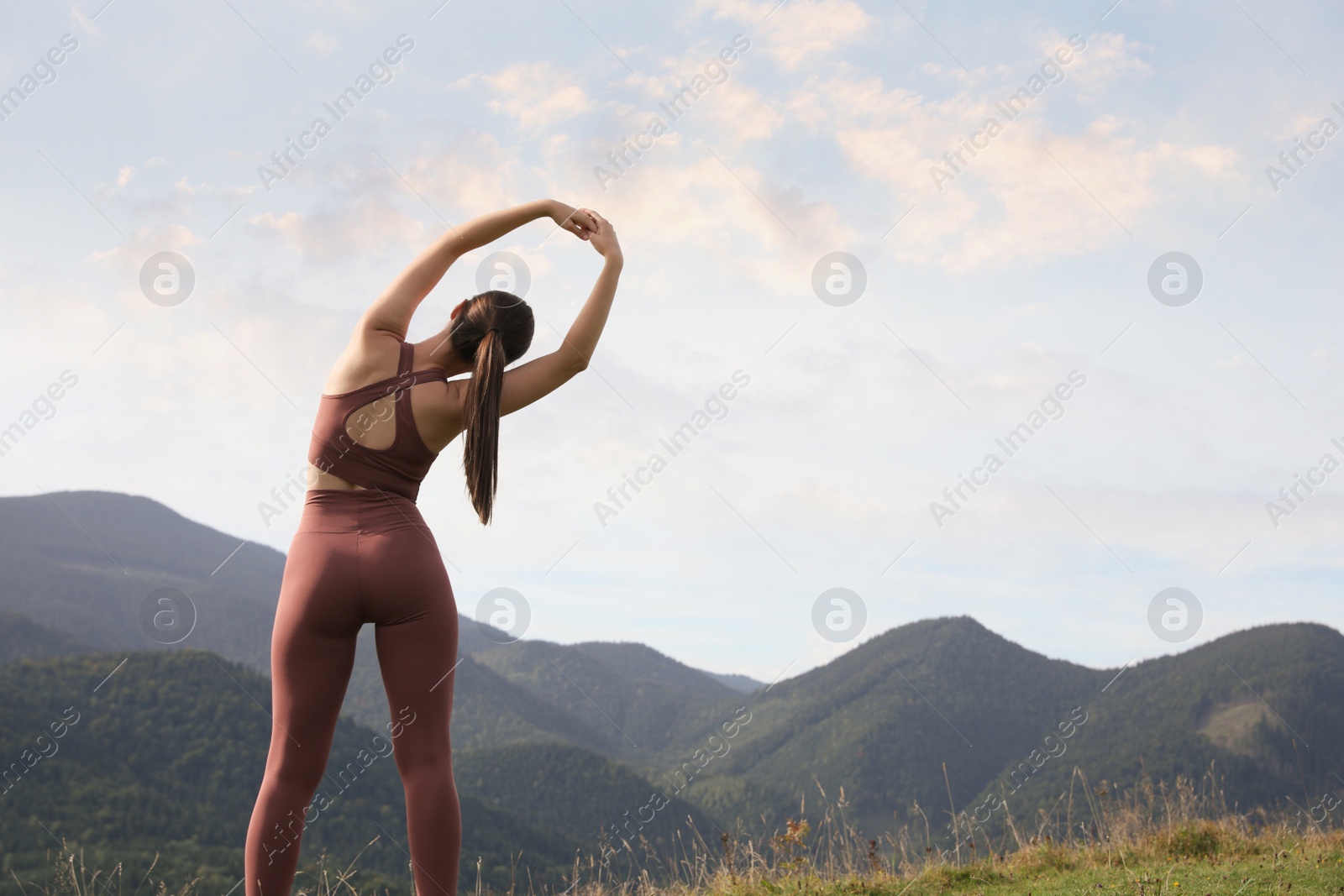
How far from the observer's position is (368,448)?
110 inches

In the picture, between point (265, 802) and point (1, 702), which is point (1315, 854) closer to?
point (265, 802)

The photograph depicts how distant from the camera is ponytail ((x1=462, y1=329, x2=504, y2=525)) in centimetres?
282

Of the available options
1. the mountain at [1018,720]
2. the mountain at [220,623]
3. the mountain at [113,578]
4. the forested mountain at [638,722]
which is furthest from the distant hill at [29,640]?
the mountain at [1018,720]

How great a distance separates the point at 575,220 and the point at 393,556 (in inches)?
55.3

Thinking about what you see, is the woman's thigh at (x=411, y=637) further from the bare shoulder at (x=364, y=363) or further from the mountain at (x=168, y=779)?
the mountain at (x=168, y=779)

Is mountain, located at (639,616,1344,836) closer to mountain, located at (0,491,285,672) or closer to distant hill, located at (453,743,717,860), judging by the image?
distant hill, located at (453,743,717,860)

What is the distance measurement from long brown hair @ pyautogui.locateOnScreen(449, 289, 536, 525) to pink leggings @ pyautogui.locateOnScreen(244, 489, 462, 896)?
0.27 meters

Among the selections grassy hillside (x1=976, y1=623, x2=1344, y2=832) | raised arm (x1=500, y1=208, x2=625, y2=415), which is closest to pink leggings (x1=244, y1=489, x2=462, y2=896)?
raised arm (x1=500, y1=208, x2=625, y2=415)

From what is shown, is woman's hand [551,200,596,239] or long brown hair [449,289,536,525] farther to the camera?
woman's hand [551,200,596,239]

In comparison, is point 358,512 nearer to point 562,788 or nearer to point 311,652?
point 311,652

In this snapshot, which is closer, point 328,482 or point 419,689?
point 419,689

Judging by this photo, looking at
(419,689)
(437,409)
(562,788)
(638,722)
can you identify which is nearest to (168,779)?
(562,788)

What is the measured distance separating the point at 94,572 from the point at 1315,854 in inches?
6702

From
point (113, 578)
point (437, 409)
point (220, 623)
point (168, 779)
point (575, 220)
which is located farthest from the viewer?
point (113, 578)
